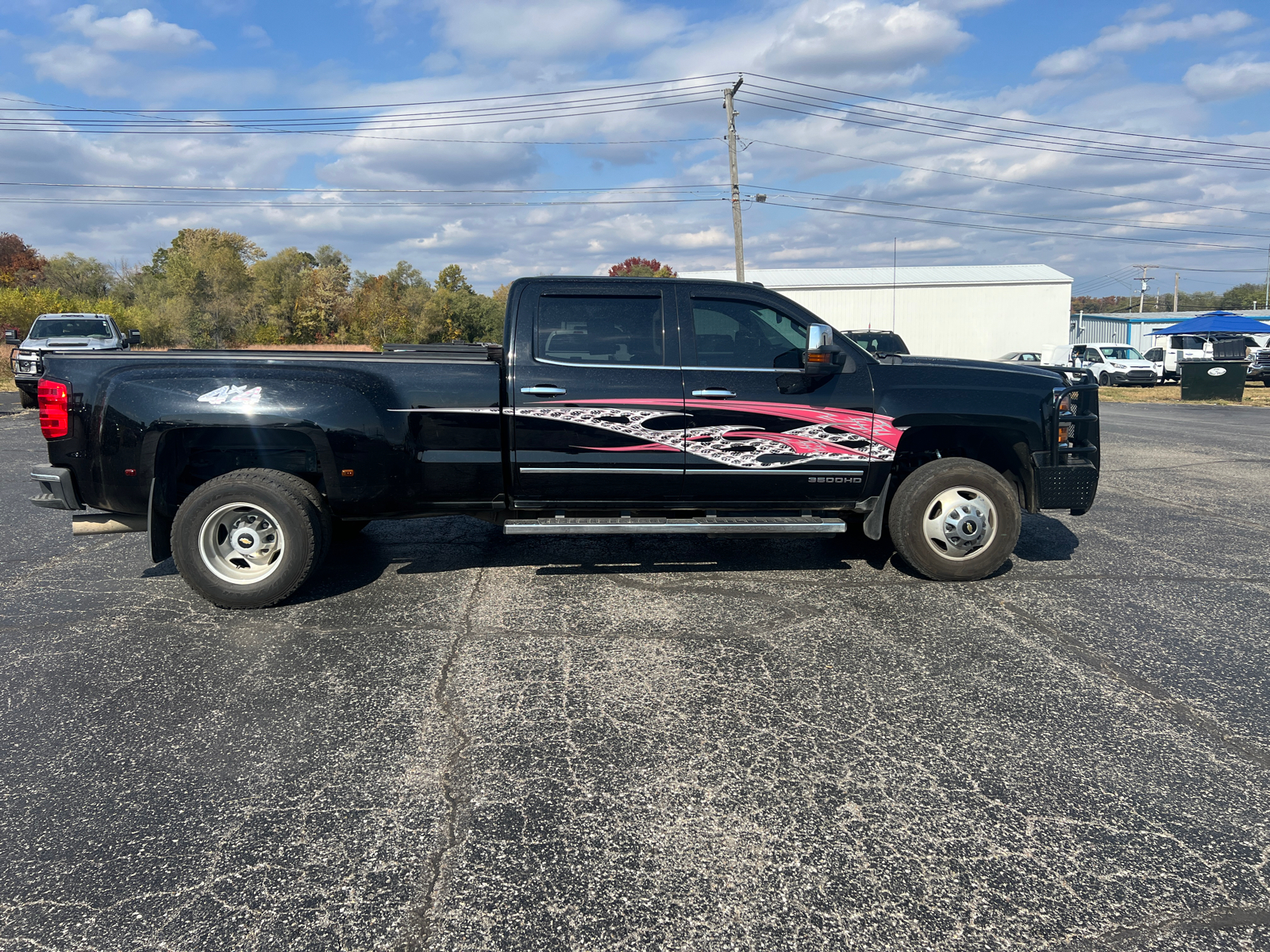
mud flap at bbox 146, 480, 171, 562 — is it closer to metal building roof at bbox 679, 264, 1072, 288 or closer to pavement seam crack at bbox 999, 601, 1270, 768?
pavement seam crack at bbox 999, 601, 1270, 768

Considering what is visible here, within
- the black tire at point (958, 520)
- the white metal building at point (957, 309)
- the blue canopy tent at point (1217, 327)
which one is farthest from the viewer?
the white metal building at point (957, 309)

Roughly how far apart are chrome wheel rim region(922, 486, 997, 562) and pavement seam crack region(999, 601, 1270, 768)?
68 cm

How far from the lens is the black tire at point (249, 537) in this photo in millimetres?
5008

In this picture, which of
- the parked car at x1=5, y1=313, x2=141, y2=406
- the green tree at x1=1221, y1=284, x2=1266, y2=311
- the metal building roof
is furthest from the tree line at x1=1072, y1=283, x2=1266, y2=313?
the parked car at x1=5, y1=313, x2=141, y2=406

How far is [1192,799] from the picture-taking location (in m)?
2.99

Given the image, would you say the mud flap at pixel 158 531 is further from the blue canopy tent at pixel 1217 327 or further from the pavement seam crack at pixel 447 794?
the blue canopy tent at pixel 1217 327

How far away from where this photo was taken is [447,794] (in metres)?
3.06

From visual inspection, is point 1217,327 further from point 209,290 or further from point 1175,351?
point 209,290

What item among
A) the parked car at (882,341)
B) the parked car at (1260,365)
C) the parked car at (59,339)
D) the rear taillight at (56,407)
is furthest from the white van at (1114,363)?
the rear taillight at (56,407)

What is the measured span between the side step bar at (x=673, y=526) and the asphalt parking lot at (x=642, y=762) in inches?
16.9

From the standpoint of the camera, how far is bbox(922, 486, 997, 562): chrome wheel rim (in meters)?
5.53

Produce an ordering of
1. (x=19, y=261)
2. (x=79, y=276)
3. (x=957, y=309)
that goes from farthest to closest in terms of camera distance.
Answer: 1. (x=19, y=261)
2. (x=79, y=276)
3. (x=957, y=309)

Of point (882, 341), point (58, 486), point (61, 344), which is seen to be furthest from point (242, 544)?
point (882, 341)

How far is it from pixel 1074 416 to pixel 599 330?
327 centimetres
